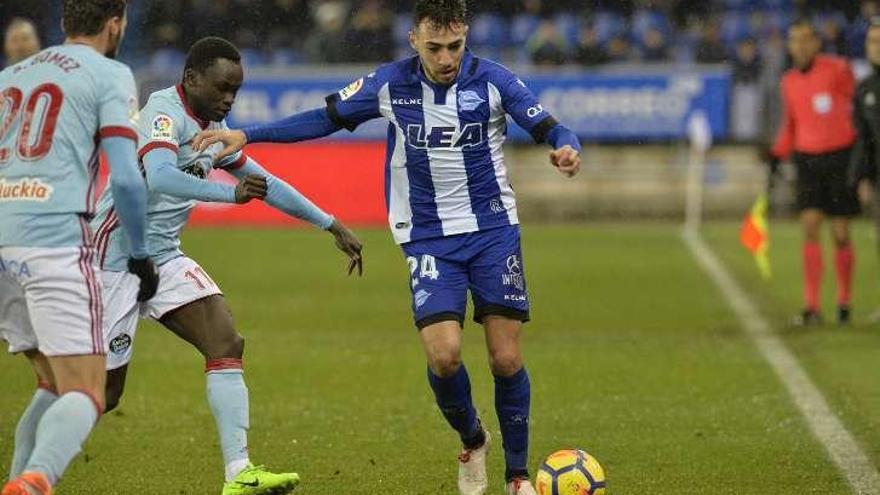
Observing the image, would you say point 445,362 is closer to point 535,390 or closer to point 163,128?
point 163,128

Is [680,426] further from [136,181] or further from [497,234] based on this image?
[136,181]

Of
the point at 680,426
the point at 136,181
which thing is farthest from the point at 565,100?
the point at 136,181

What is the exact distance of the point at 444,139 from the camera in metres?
Answer: 7.50

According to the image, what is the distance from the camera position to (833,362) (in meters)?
11.9

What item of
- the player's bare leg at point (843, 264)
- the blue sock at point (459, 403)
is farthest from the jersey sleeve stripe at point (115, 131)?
the player's bare leg at point (843, 264)

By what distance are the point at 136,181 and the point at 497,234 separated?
2.05 metres

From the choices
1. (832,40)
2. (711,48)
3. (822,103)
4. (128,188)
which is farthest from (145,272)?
(711,48)

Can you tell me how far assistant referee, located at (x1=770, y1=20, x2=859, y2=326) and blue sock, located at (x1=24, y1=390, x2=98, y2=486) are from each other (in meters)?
9.13

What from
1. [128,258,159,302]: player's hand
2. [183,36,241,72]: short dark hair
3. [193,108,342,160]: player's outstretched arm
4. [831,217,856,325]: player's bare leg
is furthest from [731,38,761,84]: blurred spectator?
[128,258,159,302]: player's hand

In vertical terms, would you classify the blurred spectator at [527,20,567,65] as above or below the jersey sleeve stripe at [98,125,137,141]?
below

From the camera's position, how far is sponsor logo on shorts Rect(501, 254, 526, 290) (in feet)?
24.4

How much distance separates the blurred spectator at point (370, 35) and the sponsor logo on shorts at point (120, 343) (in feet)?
60.0

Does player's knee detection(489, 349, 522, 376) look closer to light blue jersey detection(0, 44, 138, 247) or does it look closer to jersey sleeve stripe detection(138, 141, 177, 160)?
jersey sleeve stripe detection(138, 141, 177, 160)

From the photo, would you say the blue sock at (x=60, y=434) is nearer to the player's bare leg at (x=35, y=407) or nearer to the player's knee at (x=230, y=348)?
the player's bare leg at (x=35, y=407)
